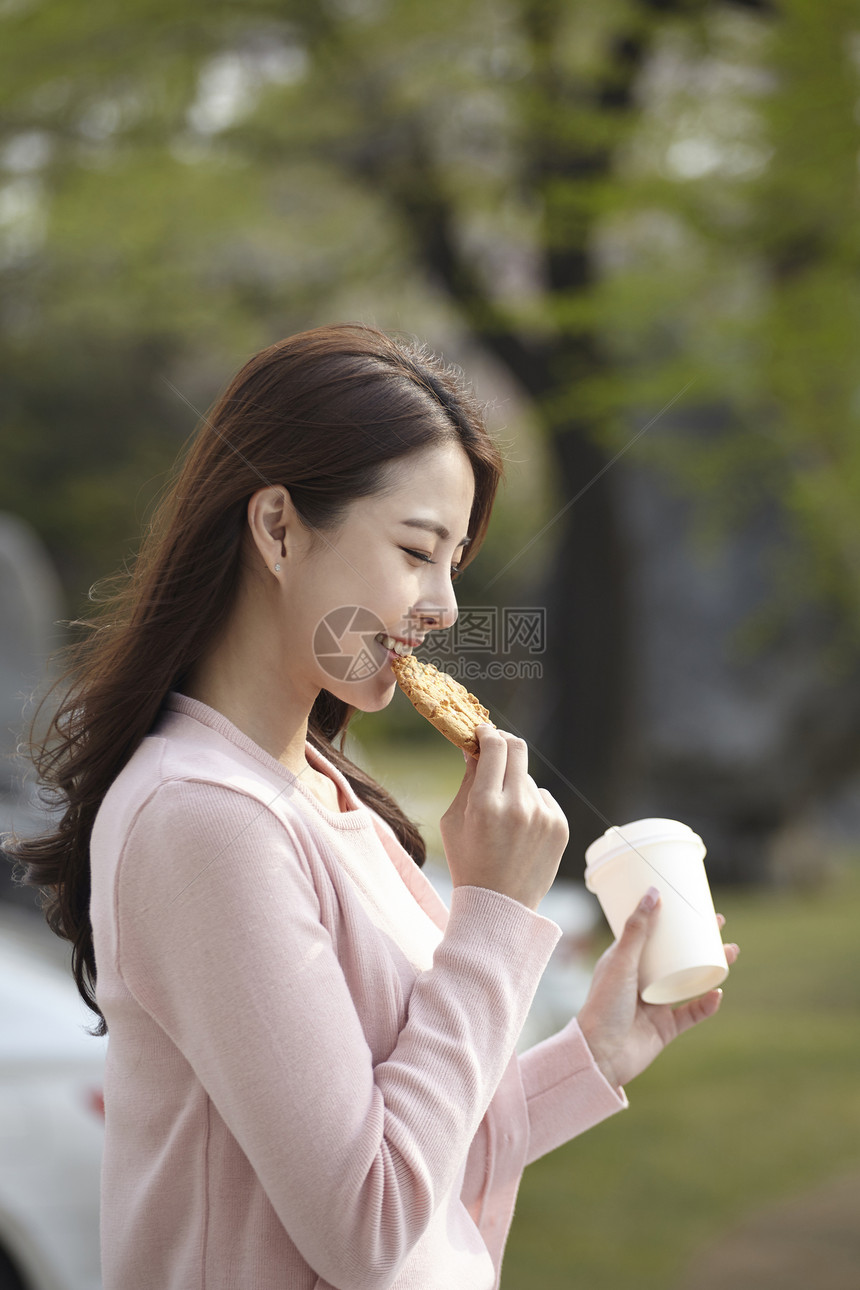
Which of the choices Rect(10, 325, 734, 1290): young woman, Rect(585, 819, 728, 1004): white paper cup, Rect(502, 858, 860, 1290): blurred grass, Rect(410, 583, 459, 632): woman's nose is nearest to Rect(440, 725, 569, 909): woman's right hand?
Rect(10, 325, 734, 1290): young woman

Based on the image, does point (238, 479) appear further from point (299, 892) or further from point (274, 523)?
point (299, 892)

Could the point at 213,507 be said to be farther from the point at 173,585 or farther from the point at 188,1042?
the point at 188,1042

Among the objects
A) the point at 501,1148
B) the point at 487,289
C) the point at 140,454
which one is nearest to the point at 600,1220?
the point at 501,1148

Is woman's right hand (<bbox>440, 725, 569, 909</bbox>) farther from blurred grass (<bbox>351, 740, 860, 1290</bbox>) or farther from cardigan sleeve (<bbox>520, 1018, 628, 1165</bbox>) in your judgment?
blurred grass (<bbox>351, 740, 860, 1290</bbox>)

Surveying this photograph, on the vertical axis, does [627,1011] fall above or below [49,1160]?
above

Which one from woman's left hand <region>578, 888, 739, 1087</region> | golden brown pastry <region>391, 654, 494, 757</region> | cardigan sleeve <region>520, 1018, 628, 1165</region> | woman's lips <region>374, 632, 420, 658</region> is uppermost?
woman's lips <region>374, 632, 420, 658</region>

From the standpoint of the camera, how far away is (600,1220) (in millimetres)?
4527

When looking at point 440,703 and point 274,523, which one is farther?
point 440,703

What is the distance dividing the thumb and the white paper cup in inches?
0.7

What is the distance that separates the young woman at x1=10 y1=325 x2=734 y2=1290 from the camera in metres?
1.16

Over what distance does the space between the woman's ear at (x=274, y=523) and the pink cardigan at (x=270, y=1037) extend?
0.20 meters

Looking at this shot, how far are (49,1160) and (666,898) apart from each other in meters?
1.81

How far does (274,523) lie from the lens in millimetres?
1387

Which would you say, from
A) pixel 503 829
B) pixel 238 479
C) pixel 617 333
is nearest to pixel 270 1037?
pixel 503 829
